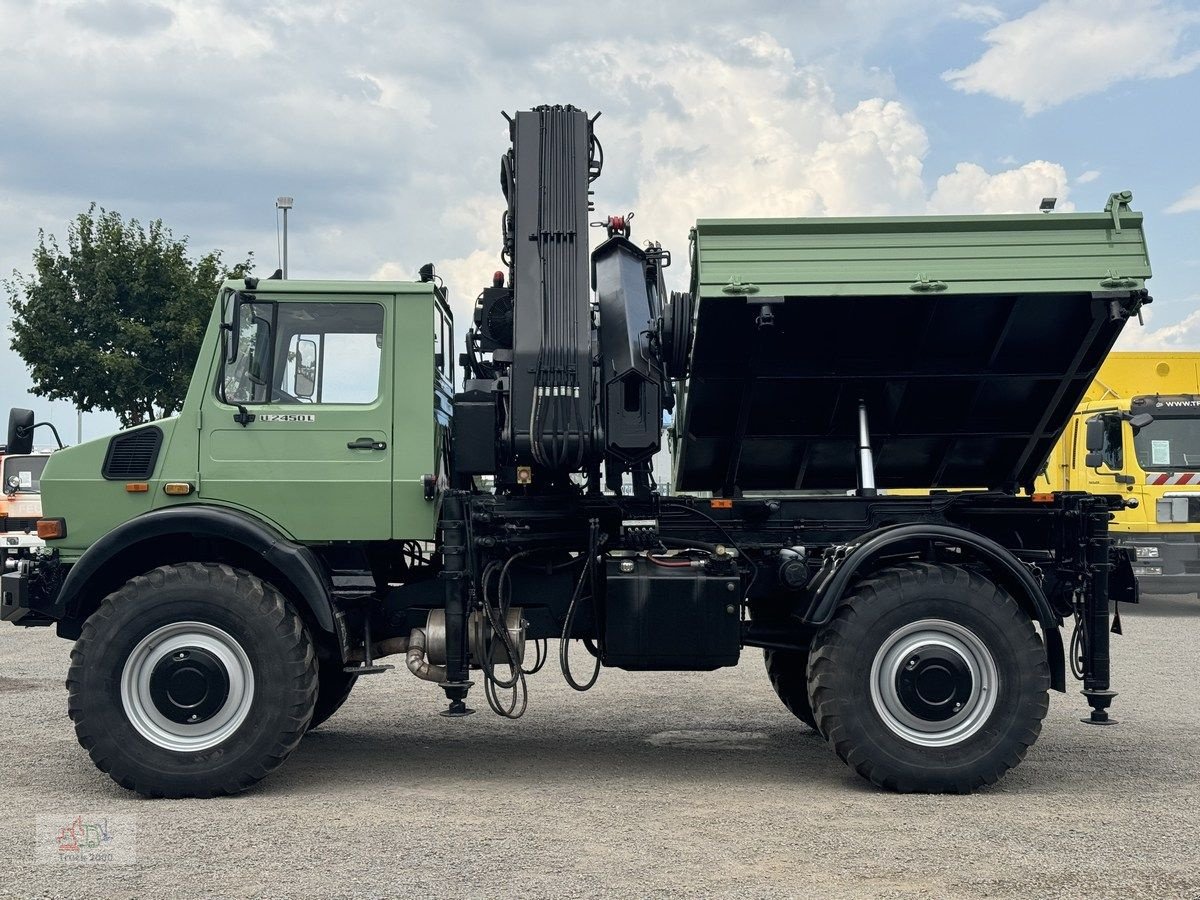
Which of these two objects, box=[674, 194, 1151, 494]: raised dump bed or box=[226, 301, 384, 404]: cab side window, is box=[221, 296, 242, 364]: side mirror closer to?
box=[226, 301, 384, 404]: cab side window

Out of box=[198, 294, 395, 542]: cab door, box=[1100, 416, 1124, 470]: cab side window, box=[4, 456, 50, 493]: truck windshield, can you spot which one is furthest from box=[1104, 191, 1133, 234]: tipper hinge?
box=[4, 456, 50, 493]: truck windshield

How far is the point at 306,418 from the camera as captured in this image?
23.2 feet

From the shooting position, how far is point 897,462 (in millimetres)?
8242

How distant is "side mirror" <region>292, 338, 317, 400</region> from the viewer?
7129 millimetres

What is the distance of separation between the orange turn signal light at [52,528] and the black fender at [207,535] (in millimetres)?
289

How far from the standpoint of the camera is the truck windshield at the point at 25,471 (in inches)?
747

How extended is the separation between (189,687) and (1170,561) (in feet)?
46.5

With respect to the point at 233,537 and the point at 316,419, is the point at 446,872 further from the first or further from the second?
the point at 316,419

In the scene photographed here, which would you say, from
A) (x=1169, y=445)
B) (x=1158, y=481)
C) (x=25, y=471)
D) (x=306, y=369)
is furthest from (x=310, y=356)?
(x=25, y=471)

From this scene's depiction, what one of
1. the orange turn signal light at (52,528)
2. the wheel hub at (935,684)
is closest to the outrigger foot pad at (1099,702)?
the wheel hub at (935,684)

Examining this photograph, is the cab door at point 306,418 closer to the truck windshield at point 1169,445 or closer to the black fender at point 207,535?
the black fender at point 207,535

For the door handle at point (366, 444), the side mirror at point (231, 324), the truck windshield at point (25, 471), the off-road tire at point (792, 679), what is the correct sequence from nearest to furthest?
1. the side mirror at point (231, 324)
2. the door handle at point (366, 444)
3. the off-road tire at point (792, 679)
4. the truck windshield at point (25, 471)

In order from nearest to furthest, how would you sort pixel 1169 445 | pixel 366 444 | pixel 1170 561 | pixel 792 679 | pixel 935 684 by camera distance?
1. pixel 935 684
2. pixel 366 444
3. pixel 792 679
4. pixel 1170 561
5. pixel 1169 445

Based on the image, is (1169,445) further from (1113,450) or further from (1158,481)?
(1113,450)
